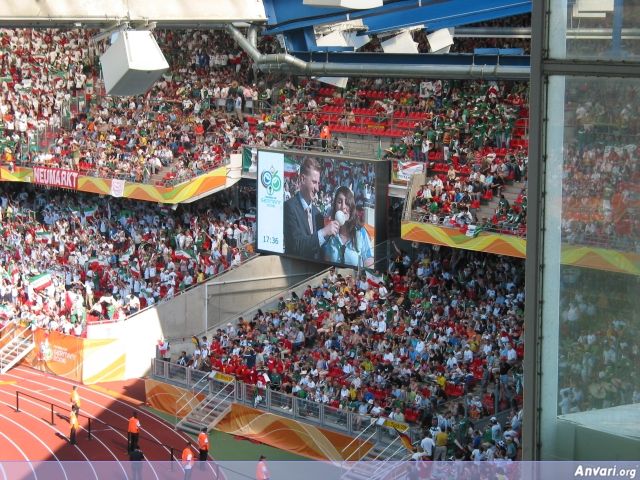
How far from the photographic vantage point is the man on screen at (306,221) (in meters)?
28.3

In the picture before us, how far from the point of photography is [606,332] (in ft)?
20.9

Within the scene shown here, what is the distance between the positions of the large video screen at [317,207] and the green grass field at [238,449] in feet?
18.8

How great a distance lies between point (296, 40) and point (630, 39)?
18113mm

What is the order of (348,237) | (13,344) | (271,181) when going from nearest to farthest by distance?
(348,237) → (271,181) → (13,344)

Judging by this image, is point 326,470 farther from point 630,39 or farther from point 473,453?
point 473,453

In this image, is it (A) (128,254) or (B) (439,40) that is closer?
(B) (439,40)

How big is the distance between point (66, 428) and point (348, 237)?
785 cm

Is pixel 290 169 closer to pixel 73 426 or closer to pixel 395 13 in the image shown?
pixel 395 13

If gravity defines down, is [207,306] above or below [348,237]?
below

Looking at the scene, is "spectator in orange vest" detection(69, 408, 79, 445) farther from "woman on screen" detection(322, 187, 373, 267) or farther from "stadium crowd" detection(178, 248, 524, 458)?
"woman on screen" detection(322, 187, 373, 267)

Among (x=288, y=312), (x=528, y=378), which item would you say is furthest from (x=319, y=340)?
(x=528, y=378)

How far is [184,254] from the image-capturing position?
1262 inches

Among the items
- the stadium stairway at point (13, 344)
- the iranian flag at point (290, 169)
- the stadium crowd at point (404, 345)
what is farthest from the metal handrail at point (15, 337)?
the iranian flag at point (290, 169)

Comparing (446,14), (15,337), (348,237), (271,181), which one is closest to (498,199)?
(348,237)
